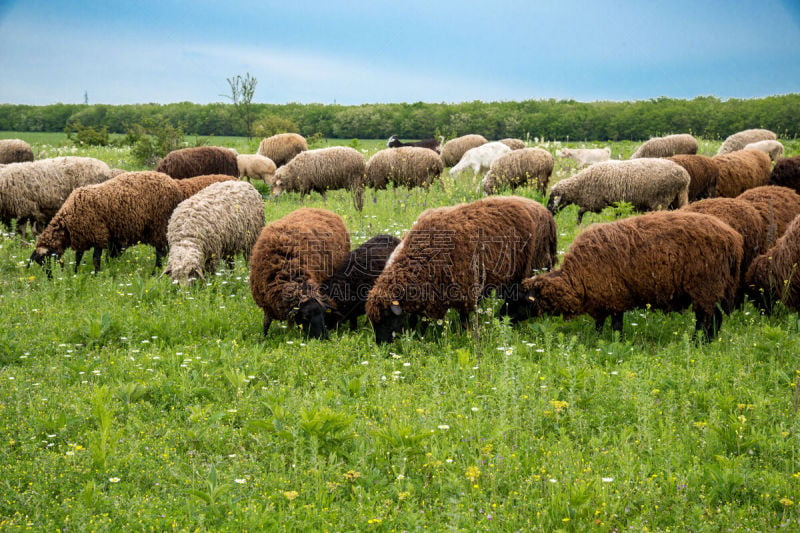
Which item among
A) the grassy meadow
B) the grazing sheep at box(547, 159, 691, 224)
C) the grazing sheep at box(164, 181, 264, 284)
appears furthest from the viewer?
the grazing sheep at box(547, 159, 691, 224)

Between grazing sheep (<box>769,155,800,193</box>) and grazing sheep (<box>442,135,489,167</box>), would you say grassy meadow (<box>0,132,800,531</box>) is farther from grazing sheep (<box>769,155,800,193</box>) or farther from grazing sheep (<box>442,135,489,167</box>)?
grazing sheep (<box>442,135,489,167</box>)

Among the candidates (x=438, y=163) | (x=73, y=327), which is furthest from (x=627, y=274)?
(x=438, y=163)

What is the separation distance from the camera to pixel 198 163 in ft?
56.2

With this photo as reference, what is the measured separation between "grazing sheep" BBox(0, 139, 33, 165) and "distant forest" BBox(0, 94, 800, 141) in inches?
403

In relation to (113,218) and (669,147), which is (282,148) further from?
(113,218)

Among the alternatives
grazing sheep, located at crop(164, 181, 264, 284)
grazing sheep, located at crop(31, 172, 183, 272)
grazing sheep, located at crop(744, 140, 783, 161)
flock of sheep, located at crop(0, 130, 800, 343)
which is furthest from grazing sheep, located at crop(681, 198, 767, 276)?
grazing sheep, located at crop(744, 140, 783, 161)

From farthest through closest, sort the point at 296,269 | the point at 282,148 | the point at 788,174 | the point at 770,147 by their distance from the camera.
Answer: the point at 282,148
the point at 770,147
the point at 788,174
the point at 296,269

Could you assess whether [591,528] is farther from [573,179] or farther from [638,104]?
[638,104]

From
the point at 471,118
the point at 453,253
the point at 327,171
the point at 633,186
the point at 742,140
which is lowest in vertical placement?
the point at 453,253

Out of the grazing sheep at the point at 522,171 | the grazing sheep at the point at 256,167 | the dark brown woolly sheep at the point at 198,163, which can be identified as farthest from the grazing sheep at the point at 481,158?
the dark brown woolly sheep at the point at 198,163

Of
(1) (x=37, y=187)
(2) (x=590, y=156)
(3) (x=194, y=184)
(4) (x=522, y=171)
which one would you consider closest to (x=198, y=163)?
(1) (x=37, y=187)

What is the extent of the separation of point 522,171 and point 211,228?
925 centimetres

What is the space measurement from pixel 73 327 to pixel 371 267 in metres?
3.71

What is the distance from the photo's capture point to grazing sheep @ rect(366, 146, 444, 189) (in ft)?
54.8
